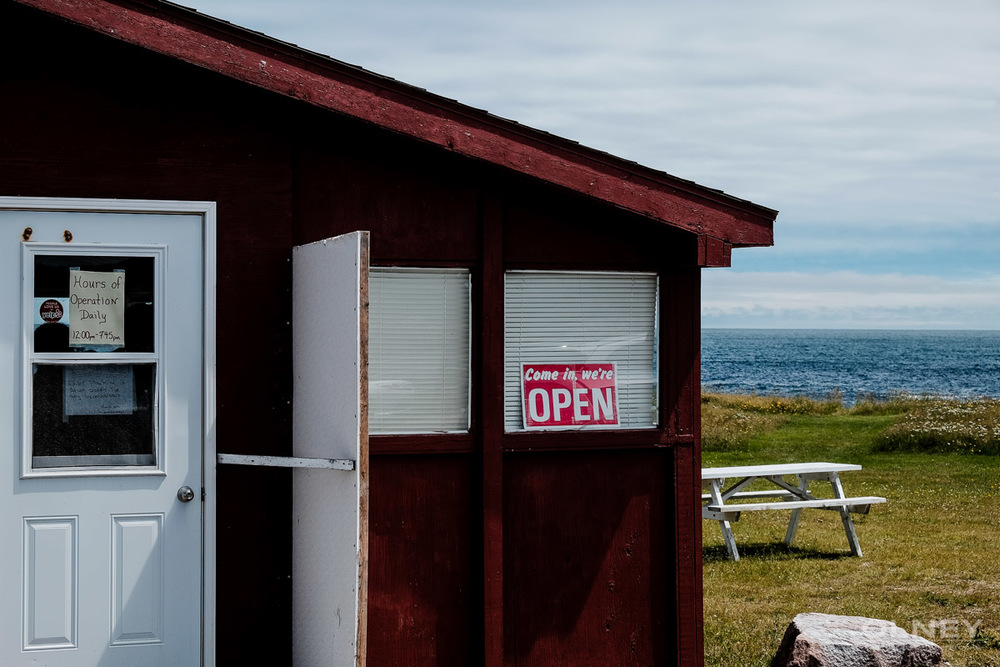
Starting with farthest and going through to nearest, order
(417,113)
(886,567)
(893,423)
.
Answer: (893,423) < (886,567) < (417,113)

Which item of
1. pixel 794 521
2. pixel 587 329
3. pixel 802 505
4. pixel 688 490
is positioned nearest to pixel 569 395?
pixel 587 329

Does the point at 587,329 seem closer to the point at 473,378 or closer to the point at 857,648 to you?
the point at 473,378

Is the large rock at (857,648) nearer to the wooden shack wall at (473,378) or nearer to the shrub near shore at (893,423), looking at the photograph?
the wooden shack wall at (473,378)

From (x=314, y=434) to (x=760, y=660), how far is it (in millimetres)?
3331

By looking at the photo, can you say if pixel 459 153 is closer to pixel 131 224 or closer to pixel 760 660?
pixel 131 224

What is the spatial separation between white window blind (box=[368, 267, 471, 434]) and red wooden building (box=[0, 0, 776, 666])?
1 centimetres

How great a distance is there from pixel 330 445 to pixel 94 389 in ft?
3.82

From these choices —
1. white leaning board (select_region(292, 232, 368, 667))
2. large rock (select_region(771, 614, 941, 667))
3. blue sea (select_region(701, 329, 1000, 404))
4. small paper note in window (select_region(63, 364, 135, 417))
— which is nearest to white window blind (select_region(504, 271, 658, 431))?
white leaning board (select_region(292, 232, 368, 667))

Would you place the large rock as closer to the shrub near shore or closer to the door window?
the door window

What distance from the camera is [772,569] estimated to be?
9.12 m

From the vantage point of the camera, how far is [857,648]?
561 centimetres

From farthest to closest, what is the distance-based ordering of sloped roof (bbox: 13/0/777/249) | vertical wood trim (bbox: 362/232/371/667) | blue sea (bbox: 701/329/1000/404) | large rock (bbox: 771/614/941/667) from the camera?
1. blue sea (bbox: 701/329/1000/404)
2. large rock (bbox: 771/614/941/667)
3. sloped roof (bbox: 13/0/777/249)
4. vertical wood trim (bbox: 362/232/371/667)

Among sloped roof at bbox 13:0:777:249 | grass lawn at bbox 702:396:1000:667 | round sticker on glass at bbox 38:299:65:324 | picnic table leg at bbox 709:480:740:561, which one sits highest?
sloped roof at bbox 13:0:777:249

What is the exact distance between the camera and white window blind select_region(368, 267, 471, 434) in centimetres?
495
